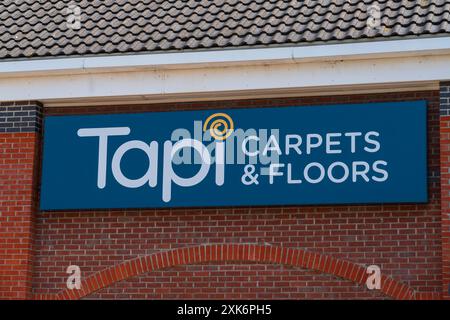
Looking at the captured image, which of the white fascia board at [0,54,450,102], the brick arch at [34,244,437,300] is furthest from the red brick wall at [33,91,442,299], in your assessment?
the white fascia board at [0,54,450,102]

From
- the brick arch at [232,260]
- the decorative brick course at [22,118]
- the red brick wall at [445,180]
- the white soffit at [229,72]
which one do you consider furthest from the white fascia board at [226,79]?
the brick arch at [232,260]

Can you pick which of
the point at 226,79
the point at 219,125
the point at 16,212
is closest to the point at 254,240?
the point at 219,125

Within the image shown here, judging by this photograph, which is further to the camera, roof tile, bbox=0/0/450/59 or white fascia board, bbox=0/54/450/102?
roof tile, bbox=0/0/450/59

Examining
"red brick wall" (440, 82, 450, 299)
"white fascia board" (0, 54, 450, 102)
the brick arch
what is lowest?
the brick arch

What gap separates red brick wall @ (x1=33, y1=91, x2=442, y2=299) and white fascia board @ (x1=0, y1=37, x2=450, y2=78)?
774 millimetres

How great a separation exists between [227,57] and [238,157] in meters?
1.50

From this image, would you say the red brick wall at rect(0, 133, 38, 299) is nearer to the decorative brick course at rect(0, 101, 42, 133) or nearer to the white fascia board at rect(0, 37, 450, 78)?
the decorative brick course at rect(0, 101, 42, 133)

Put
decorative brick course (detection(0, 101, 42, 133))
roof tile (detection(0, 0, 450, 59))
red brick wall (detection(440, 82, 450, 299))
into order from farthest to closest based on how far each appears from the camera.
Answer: decorative brick course (detection(0, 101, 42, 133)), roof tile (detection(0, 0, 450, 59)), red brick wall (detection(440, 82, 450, 299))

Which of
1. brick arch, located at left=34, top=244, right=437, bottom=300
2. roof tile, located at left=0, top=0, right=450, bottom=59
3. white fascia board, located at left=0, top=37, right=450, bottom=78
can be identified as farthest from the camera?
roof tile, located at left=0, top=0, right=450, bottom=59

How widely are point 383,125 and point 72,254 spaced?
508cm

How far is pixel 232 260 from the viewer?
1573 centimetres

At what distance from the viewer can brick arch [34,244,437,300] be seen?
1516cm

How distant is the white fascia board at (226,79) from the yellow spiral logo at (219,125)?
13.7 inches

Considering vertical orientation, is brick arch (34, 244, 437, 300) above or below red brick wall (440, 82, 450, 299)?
below
